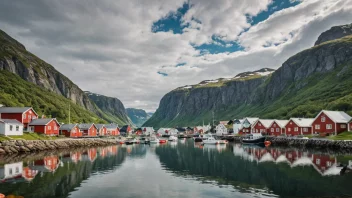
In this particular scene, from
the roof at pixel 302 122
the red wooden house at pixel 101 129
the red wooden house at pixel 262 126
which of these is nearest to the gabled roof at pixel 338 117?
the roof at pixel 302 122

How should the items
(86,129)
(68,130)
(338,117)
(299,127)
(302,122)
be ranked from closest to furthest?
(338,117) → (299,127) → (302,122) → (68,130) → (86,129)

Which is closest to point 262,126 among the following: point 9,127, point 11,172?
point 9,127

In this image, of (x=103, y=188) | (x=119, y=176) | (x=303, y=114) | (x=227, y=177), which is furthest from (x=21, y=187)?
(x=303, y=114)

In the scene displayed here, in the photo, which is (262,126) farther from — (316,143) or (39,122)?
(39,122)

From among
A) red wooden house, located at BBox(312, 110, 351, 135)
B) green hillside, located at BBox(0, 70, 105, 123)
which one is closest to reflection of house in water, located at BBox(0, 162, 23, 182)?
red wooden house, located at BBox(312, 110, 351, 135)

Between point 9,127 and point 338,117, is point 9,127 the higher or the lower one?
the lower one

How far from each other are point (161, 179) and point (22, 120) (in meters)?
68.6

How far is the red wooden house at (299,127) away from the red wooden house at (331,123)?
7397mm

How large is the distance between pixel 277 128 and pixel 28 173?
338ft

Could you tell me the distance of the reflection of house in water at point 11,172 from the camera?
36.1 m

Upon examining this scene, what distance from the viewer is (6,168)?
142ft

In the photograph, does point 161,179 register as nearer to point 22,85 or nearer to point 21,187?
point 21,187

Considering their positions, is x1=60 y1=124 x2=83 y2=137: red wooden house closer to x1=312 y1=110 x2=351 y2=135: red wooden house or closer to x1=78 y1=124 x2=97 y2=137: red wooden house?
x1=78 y1=124 x2=97 y2=137: red wooden house

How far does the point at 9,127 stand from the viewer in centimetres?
7231
